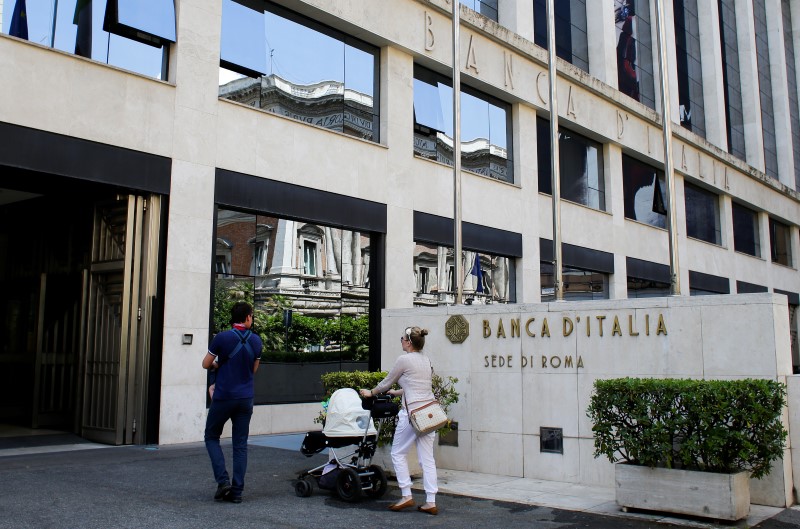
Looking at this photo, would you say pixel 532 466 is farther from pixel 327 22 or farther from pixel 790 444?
pixel 327 22

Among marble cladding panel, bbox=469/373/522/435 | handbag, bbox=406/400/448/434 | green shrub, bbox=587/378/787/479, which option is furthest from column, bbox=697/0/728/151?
handbag, bbox=406/400/448/434

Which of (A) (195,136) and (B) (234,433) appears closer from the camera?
(B) (234,433)

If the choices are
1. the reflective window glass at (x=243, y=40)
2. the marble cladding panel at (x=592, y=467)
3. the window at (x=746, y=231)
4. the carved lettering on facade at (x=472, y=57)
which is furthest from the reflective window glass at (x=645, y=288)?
the marble cladding panel at (x=592, y=467)

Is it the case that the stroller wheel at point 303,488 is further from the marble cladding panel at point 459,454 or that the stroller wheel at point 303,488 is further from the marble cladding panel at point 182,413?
the marble cladding panel at point 182,413

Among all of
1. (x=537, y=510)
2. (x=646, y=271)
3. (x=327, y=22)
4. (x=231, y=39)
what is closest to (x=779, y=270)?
(x=646, y=271)

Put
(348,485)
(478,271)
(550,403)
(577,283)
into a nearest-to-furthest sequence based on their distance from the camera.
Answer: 1. (348,485)
2. (550,403)
3. (478,271)
4. (577,283)

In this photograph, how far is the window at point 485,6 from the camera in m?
21.2

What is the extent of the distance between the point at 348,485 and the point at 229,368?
174 cm

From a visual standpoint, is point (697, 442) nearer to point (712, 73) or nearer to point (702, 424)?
point (702, 424)

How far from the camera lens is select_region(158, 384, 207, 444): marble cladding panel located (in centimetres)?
1266

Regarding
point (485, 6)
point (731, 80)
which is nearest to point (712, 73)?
point (731, 80)

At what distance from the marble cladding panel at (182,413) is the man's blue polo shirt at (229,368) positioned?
18.0ft

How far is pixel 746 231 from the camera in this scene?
111 feet

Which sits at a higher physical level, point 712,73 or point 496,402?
point 712,73
